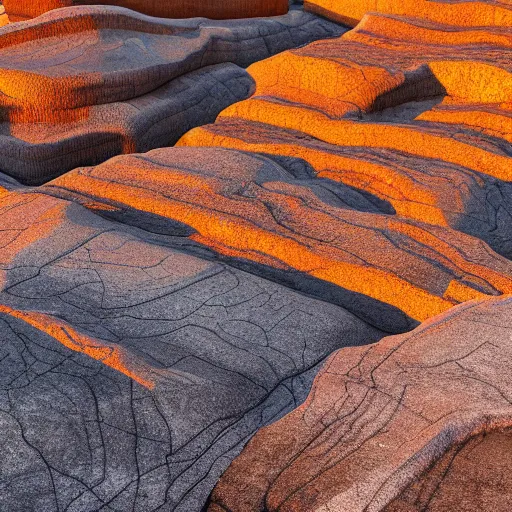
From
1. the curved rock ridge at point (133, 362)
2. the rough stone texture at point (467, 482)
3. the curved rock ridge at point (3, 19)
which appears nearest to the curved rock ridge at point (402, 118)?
the curved rock ridge at point (133, 362)

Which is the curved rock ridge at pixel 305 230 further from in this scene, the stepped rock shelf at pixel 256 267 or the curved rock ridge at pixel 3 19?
the curved rock ridge at pixel 3 19

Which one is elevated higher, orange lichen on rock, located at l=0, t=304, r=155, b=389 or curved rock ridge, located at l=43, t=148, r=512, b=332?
orange lichen on rock, located at l=0, t=304, r=155, b=389

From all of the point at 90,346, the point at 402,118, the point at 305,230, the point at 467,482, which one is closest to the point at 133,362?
the point at 90,346

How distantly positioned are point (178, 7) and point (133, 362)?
5.71 metres

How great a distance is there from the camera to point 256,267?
3.70m

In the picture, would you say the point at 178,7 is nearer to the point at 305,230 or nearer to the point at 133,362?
the point at 305,230

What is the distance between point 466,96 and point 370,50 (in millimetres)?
1026

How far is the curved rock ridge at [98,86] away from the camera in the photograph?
218 inches

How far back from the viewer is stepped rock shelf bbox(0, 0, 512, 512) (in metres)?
2.25

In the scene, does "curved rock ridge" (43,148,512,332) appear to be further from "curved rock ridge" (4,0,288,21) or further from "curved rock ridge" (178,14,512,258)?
"curved rock ridge" (4,0,288,21)

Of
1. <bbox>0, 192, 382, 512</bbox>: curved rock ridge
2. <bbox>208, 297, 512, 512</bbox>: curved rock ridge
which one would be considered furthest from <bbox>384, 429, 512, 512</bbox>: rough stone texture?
<bbox>0, 192, 382, 512</bbox>: curved rock ridge

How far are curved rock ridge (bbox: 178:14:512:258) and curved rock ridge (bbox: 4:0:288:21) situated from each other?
141 cm

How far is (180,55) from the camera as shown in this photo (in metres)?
6.28

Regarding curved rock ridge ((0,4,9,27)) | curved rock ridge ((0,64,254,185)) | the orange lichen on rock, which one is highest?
curved rock ridge ((0,4,9,27))
